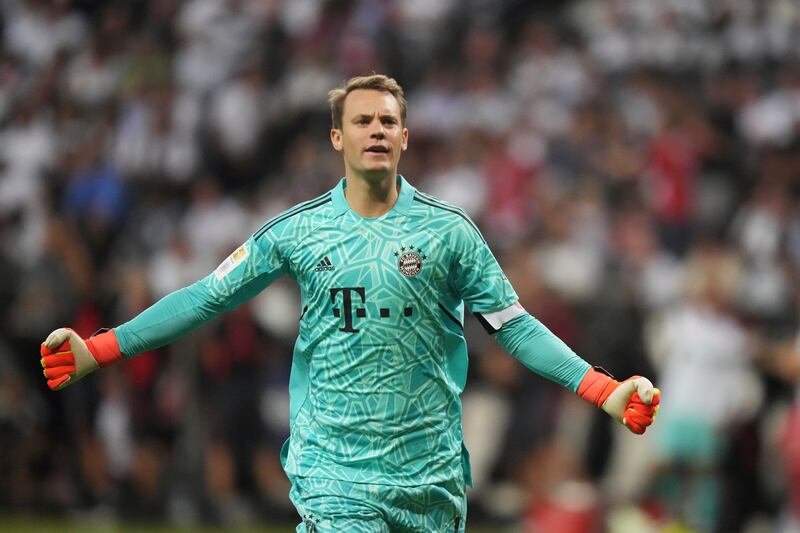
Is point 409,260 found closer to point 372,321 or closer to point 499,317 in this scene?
point 372,321

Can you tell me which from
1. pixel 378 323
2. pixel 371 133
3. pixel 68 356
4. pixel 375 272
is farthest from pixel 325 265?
pixel 68 356

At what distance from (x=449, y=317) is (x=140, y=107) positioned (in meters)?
10.7

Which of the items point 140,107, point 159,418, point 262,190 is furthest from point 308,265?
point 140,107

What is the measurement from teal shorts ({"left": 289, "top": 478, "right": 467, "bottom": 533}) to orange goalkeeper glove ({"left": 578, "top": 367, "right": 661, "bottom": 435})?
70 centimetres

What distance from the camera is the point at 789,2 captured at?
15000 millimetres

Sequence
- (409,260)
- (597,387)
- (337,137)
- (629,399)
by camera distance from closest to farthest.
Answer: (629,399), (597,387), (409,260), (337,137)

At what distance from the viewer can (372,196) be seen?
5.41 m

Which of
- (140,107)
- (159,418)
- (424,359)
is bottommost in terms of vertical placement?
(159,418)

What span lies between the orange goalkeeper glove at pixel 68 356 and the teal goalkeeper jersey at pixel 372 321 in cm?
11

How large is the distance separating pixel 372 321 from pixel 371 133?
76 centimetres

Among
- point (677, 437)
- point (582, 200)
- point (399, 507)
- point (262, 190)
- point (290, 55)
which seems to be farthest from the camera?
point (290, 55)

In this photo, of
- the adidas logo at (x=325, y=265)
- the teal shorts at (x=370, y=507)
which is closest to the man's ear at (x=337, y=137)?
the adidas logo at (x=325, y=265)

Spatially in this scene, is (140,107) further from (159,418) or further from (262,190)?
(159,418)

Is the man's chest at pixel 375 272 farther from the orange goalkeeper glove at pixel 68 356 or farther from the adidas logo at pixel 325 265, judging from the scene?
the orange goalkeeper glove at pixel 68 356
